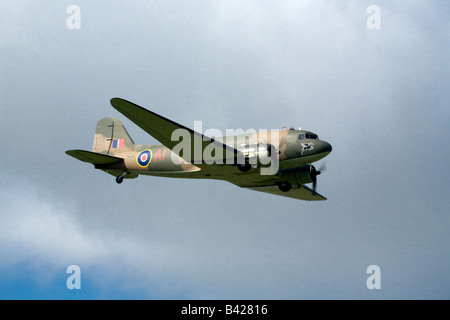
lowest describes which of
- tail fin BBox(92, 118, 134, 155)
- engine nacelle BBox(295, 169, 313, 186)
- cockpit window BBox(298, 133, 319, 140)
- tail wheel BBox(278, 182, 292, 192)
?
tail wheel BBox(278, 182, 292, 192)

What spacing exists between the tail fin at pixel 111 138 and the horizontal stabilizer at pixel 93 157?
6.06 feet

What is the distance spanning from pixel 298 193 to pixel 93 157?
15136 millimetres

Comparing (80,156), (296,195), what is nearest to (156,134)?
(80,156)

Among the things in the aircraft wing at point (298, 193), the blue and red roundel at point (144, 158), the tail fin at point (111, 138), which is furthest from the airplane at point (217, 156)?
the aircraft wing at point (298, 193)

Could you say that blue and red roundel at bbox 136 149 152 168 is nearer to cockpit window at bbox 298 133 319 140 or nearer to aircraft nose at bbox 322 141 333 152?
cockpit window at bbox 298 133 319 140

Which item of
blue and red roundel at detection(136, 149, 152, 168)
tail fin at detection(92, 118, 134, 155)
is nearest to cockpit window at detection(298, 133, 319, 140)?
blue and red roundel at detection(136, 149, 152, 168)

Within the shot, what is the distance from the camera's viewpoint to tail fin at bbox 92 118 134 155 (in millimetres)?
36562

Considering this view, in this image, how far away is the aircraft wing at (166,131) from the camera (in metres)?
27.8

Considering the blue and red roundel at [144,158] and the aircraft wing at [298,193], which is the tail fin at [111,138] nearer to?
the blue and red roundel at [144,158]

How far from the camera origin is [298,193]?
37.9m

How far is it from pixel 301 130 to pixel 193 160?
6977 millimetres

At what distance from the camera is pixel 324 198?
38.4 metres

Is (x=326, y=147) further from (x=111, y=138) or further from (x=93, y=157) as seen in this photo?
(x=111, y=138)

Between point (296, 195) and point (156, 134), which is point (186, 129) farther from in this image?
point (296, 195)
